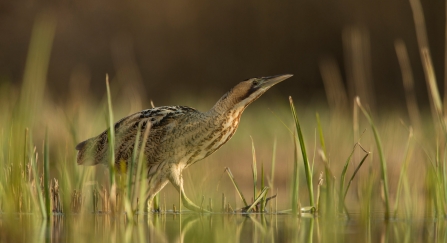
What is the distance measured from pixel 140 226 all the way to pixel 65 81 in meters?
6.92

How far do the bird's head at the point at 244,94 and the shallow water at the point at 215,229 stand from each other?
0.58m

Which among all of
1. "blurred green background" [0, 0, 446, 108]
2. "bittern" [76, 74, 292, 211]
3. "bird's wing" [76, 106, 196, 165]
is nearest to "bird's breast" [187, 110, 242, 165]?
"bittern" [76, 74, 292, 211]

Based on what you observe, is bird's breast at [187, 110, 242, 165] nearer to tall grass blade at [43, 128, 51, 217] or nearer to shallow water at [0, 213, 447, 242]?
shallow water at [0, 213, 447, 242]

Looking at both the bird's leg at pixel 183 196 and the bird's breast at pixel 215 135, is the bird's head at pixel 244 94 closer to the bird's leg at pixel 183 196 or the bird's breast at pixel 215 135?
the bird's breast at pixel 215 135

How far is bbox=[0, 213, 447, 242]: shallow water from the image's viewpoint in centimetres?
210

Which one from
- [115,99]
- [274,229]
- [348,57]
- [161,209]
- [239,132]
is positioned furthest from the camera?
[348,57]

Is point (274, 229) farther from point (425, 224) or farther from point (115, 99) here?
point (115, 99)

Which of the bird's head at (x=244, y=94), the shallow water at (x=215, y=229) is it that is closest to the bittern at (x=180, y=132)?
the bird's head at (x=244, y=94)

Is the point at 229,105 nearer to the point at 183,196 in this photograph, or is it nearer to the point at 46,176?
the point at 183,196

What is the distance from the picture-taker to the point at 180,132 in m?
3.20

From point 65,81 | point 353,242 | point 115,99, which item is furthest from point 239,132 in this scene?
point 353,242

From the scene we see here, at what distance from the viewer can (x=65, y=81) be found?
907 cm

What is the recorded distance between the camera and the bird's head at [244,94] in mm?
3125

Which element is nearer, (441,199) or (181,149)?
(441,199)
